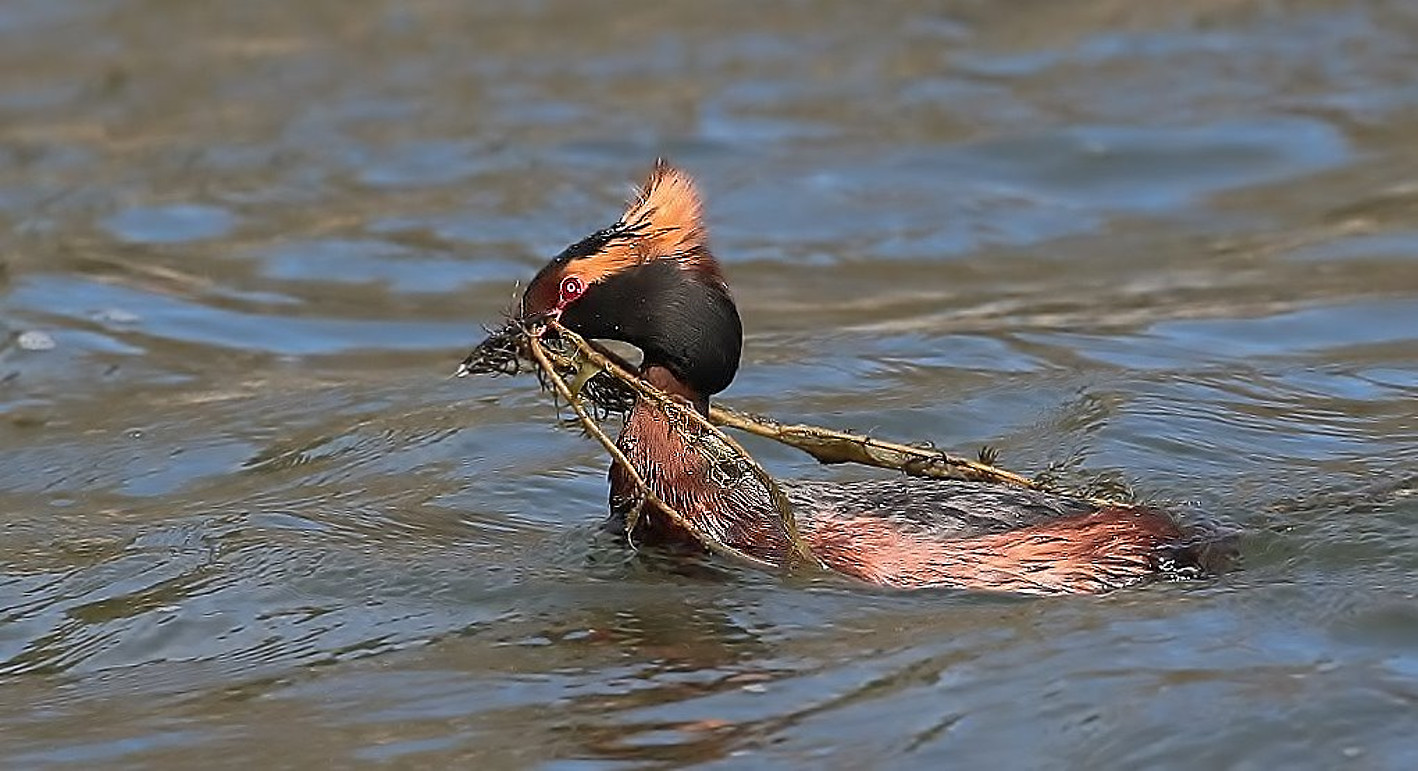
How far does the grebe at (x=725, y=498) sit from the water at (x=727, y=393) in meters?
0.13

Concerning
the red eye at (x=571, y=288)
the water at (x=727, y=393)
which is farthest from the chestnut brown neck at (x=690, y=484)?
the red eye at (x=571, y=288)

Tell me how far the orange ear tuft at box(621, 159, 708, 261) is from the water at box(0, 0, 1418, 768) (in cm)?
94

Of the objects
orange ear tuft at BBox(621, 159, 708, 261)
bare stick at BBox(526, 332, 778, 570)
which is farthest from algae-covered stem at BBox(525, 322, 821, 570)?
orange ear tuft at BBox(621, 159, 708, 261)

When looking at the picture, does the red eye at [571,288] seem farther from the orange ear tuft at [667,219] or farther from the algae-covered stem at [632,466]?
the orange ear tuft at [667,219]

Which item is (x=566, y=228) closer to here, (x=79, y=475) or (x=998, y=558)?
(x=79, y=475)

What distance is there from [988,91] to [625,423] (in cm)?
942

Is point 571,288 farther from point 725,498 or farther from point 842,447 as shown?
point 842,447

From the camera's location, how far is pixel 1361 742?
6297 mm

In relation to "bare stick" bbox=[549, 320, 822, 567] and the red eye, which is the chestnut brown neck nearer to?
"bare stick" bbox=[549, 320, 822, 567]

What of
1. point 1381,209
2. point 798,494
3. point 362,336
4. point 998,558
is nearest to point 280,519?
point 798,494

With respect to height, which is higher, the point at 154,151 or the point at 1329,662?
the point at 154,151

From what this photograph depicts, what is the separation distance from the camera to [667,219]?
7656mm

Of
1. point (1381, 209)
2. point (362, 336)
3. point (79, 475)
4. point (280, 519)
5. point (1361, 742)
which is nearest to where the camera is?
point (1361, 742)

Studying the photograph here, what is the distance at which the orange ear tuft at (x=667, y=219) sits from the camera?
7.64 meters
